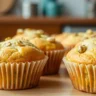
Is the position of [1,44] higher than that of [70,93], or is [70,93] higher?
[1,44]

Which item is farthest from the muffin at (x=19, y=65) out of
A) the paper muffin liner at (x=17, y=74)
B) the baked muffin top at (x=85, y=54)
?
the baked muffin top at (x=85, y=54)

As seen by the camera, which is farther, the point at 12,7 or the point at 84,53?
the point at 12,7

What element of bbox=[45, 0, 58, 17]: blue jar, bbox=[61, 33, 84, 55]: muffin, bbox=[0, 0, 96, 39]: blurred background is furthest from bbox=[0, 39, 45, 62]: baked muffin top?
bbox=[45, 0, 58, 17]: blue jar

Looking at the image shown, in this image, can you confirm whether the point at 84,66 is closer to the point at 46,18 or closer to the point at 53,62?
the point at 53,62

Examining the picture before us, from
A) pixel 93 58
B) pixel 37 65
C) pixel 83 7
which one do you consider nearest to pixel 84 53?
pixel 93 58

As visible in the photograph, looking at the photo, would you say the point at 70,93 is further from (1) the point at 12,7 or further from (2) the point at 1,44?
(1) the point at 12,7

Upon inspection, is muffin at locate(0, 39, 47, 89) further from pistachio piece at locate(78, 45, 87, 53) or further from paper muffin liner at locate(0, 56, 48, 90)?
pistachio piece at locate(78, 45, 87, 53)

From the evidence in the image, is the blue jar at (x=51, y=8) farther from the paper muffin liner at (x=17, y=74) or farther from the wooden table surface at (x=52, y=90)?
the paper muffin liner at (x=17, y=74)

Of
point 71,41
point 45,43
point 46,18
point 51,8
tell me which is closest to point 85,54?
point 45,43

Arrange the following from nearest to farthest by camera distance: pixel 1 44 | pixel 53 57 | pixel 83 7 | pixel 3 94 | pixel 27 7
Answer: pixel 3 94
pixel 1 44
pixel 53 57
pixel 27 7
pixel 83 7
